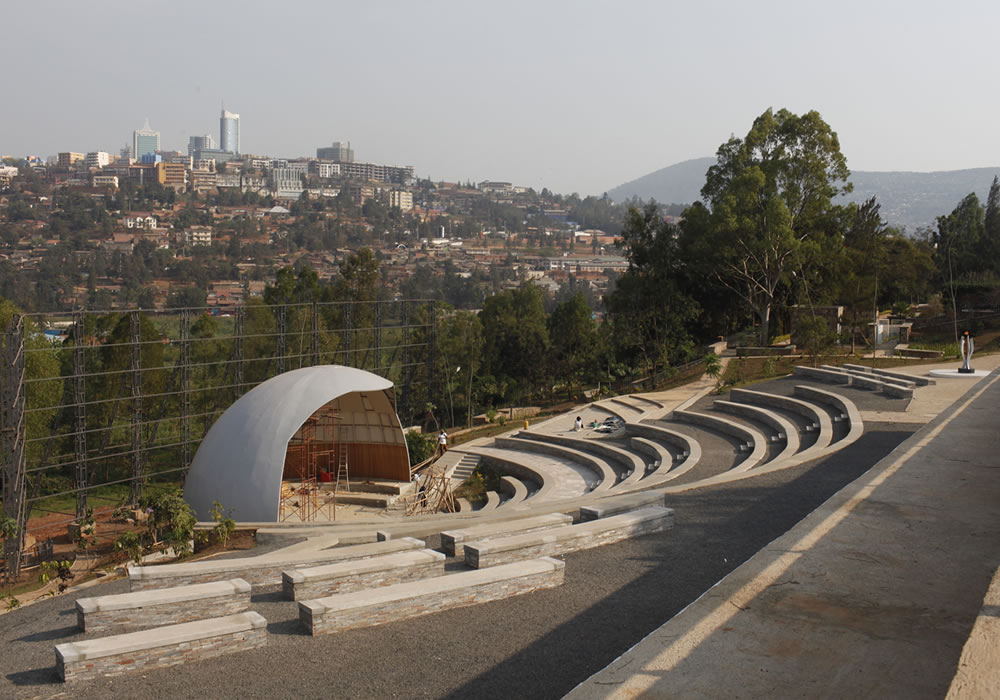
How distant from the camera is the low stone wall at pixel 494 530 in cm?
830

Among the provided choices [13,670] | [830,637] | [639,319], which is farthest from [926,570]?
[639,319]

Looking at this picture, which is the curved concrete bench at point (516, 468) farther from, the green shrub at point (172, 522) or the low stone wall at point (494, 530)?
the low stone wall at point (494, 530)

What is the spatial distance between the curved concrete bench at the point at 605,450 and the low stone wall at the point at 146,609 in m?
9.83

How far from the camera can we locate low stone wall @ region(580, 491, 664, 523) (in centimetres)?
942

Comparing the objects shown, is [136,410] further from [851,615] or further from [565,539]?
[851,615]

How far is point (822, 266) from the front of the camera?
1321 inches

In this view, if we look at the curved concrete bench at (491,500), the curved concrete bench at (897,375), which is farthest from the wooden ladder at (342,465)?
the curved concrete bench at (897,375)

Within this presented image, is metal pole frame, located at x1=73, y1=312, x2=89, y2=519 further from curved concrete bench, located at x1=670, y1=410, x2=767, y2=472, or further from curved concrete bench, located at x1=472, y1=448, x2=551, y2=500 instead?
curved concrete bench, located at x1=670, y1=410, x2=767, y2=472

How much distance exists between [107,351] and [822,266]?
2764 cm

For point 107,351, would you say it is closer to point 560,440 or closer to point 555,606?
point 560,440

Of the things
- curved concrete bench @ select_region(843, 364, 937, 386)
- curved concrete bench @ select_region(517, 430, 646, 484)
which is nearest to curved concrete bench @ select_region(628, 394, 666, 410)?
curved concrete bench @ select_region(517, 430, 646, 484)

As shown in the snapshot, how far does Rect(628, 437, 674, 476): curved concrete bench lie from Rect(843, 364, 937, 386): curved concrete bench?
694 centimetres

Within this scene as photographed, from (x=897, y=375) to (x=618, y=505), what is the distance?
1503 centimetres

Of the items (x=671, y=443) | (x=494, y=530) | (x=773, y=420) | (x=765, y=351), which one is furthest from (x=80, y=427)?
(x=765, y=351)
